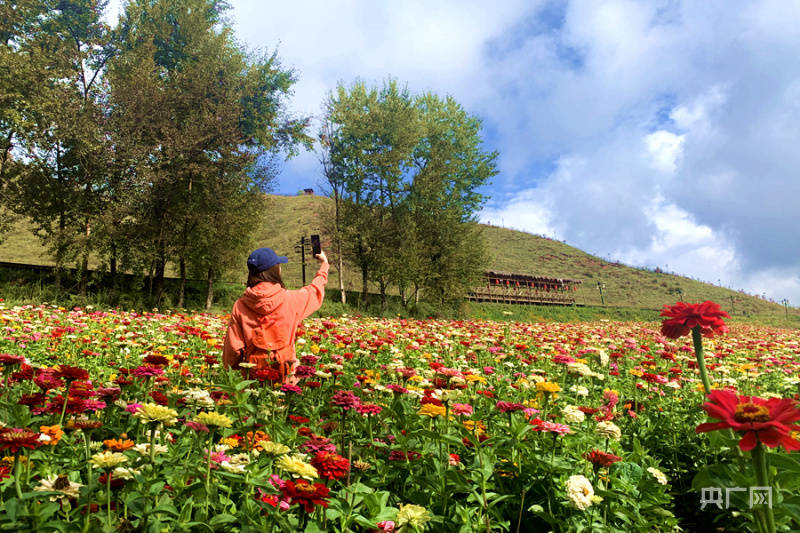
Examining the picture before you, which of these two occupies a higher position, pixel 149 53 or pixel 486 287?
pixel 149 53

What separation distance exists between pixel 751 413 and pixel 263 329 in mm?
3645

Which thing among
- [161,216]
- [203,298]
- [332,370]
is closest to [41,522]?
[332,370]

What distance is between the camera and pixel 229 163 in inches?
749

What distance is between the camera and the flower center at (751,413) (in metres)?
1.26

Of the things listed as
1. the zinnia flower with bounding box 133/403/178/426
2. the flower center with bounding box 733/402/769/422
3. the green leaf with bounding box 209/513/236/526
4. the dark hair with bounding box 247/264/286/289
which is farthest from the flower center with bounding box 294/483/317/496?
the dark hair with bounding box 247/264/286/289

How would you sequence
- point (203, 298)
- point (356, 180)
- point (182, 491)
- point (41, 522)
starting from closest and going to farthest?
point (41, 522) < point (182, 491) < point (203, 298) < point (356, 180)

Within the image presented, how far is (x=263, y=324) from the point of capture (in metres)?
4.03

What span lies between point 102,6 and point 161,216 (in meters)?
10.9

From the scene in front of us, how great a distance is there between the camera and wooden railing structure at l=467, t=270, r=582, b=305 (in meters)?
38.4

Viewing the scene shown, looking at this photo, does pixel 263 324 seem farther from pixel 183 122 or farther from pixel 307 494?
pixel 183 122

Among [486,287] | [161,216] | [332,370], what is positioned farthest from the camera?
[486,287]

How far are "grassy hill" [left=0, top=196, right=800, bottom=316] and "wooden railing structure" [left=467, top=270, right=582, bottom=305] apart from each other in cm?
304

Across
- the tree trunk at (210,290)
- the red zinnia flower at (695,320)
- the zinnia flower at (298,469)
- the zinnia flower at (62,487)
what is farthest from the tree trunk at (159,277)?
the red zinnia flower at (695,320)

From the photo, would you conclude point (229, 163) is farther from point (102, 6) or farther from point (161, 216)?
point (102, 6)
